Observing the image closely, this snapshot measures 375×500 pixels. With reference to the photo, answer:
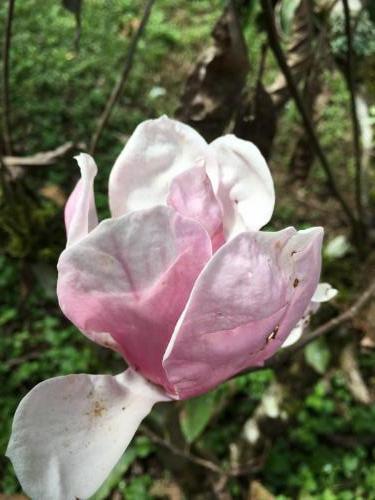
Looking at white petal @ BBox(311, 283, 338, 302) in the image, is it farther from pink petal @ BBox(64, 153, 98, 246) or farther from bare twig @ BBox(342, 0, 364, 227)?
bare twig @ BBox(342, 0, 364, 227)

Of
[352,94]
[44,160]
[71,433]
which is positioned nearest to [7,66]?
[44,160]

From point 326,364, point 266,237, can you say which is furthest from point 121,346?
point 326,364

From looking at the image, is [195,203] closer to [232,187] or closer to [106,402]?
[232,187]

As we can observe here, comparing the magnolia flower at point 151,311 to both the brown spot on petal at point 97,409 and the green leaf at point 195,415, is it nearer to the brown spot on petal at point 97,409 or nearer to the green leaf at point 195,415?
the brown spot on petal at point 97,409

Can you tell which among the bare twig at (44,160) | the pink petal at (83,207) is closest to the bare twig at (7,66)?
the bare twig at (44,160)

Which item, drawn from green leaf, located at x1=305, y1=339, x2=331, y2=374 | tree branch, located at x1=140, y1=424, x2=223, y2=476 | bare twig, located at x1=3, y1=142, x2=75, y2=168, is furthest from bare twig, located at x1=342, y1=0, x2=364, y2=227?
tree branch, located at x1=140, y1=424, x2=223, y2=476

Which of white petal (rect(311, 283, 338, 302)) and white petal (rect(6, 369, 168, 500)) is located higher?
white petal (rect(311, 283, 338, 302))

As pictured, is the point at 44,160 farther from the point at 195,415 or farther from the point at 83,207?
the point at 83,207
